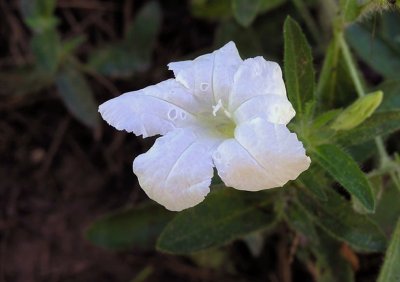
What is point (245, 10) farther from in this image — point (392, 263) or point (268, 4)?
point (392, 263)

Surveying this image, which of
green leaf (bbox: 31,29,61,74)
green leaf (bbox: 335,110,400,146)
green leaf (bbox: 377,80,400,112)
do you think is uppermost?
green leaf (bbox: 31,29,61,74)

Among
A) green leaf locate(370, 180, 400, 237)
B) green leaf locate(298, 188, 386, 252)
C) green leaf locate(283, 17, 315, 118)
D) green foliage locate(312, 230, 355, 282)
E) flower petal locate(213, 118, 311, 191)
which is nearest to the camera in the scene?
flower petal locate(213, 118, 311, 191)

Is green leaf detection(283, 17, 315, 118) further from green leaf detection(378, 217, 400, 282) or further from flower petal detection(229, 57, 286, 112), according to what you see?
green leaf detection(378, 217, 400, 282)

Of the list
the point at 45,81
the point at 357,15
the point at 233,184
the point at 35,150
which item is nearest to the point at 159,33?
the point at 45,81

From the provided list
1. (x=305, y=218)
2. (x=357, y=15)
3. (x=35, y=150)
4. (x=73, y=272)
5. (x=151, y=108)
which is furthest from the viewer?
(x=35, y=150)

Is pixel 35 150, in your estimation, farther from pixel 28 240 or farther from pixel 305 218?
pixel 305 218

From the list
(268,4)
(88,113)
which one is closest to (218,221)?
(88,113)

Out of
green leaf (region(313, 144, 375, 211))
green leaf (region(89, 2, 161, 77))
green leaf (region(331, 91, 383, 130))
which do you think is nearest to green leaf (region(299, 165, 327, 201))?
green leaf (region(313, 144, 375, 211))
